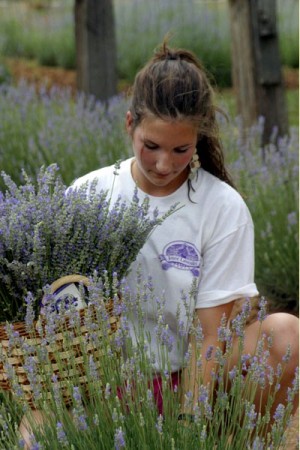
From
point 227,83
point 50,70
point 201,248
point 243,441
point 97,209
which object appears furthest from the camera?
point 50,70

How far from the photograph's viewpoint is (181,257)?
2.95 metres

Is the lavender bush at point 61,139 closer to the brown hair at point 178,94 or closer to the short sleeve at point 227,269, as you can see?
the brown hair at point 178,94

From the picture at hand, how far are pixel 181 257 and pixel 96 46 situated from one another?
428 cm

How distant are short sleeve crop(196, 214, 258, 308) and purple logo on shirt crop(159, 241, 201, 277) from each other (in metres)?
0.04

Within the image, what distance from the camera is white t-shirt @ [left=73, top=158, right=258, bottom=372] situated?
2.93 metres

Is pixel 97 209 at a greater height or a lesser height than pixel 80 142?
greater

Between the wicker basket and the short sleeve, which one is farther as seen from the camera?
the short sleeve

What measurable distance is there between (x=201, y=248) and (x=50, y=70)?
34.4ft

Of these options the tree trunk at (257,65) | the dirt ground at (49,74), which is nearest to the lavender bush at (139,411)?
the tree trunk at (257,65)

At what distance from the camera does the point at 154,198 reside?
9.97 ft

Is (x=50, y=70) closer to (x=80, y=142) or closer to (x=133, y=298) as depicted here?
(x=80, y=142)

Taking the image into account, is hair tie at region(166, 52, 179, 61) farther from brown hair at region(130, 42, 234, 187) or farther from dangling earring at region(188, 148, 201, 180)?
dangling earring at region(188, 148, 201, 180)

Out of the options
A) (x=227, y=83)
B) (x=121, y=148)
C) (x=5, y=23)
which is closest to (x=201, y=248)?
(x=121, y=148)

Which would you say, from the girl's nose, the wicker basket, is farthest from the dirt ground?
the wicker basket
